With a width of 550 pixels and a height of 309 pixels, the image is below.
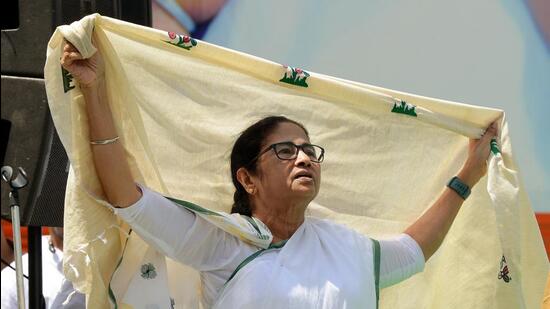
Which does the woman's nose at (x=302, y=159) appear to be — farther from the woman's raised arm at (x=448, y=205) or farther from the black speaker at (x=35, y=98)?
the black speaker at (x=35, y=98)

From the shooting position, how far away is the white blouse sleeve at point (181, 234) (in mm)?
2252

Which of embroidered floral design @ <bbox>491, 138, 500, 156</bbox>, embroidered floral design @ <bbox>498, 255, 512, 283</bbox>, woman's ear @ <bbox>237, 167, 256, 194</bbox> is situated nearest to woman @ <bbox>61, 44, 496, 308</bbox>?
woman's ear @ <bbox>237, 167, 256, 194</bbox>

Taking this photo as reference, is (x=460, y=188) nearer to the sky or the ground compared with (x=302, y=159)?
nearer to the ground

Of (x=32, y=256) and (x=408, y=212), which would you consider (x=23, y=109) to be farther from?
(x=408, y=212)

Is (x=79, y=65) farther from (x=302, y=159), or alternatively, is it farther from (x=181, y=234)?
(x=302, y=159)

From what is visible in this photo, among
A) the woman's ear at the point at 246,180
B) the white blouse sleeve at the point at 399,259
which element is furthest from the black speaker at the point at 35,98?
the white blouse sleeve at the point at 399,259

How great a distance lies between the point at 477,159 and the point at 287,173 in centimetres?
53

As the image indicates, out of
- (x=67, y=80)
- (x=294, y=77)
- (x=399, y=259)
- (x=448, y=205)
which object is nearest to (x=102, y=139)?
(x=67, y=80)

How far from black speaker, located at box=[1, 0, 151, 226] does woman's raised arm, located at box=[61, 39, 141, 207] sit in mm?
785

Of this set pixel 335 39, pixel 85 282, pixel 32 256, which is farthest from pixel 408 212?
pixel 335 39

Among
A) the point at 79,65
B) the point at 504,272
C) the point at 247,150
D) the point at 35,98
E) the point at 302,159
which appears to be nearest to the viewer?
the point at 79,65

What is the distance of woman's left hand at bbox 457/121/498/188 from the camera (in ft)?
8.75

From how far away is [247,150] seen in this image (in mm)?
2508

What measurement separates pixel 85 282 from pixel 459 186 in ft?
3.09
